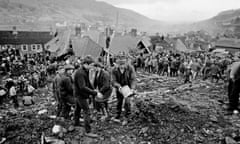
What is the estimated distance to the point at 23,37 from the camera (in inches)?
1855

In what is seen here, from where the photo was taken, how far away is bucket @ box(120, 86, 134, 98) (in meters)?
5.40

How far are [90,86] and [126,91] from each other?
39.6 inches

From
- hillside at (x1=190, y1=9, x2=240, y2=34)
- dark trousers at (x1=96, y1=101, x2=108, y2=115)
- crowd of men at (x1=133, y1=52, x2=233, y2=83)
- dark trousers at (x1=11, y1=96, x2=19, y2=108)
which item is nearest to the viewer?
dark trousers at (x1=96, y1=101, x2=108, y2=115)

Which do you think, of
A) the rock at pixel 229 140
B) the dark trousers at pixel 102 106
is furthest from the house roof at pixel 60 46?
the rock at pixel 229 140

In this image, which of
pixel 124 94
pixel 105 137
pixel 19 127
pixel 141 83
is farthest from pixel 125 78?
pixel 141 83

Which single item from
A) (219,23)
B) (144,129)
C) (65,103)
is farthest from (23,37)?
(219,23)

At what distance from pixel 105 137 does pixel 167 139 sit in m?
1.47

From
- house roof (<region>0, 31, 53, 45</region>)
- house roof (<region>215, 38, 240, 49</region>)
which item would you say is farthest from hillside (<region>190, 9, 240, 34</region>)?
house roof (<region>0, 31, 53, 45</region>)

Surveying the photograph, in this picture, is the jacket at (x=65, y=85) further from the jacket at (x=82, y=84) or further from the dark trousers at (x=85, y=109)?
the jacket at (x=82, y=84)

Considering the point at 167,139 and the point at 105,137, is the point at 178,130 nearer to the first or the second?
the point at 167,139

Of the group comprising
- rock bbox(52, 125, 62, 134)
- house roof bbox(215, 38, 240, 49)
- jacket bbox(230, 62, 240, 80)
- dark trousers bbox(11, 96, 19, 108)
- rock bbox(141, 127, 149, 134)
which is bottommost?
dark trousers bbox(11, 96, 19, 108)

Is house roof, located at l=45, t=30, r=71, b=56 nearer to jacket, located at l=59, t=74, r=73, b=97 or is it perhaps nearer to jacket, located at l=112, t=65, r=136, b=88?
jacket, located at l=59, t=74, r=73, b=97

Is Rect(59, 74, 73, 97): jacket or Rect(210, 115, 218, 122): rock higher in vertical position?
Rect(59, 74, 73, 97): jacket

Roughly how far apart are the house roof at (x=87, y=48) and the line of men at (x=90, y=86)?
21.3m
